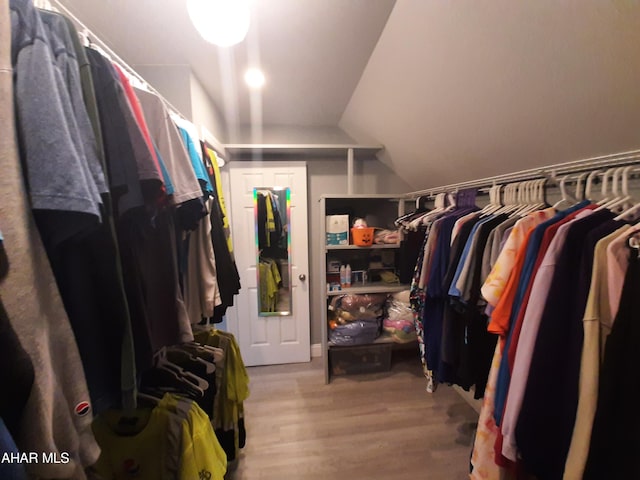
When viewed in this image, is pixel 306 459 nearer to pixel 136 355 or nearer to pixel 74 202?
pixel 136 355

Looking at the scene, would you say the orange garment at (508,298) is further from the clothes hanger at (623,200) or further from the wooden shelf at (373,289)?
the wooden shelf at (373,289)

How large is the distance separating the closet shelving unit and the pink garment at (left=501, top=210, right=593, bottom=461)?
135 cm

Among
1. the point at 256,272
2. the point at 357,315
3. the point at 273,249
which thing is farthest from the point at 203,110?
the point at 357,315

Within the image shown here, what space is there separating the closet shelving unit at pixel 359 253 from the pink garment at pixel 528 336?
1.35 metres

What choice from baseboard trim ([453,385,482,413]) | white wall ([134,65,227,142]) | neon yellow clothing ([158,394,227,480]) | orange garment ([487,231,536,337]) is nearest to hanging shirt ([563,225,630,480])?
orange garment ([487,231,536,337])

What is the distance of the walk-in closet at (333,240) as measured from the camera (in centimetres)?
45

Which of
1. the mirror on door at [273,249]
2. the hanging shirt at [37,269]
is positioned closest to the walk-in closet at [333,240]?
the hanging shirt at [37,269]

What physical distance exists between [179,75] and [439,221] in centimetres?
172

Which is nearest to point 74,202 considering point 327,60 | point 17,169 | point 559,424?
point 17,169

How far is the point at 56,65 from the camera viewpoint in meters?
0.48

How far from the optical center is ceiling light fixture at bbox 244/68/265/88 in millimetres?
1504

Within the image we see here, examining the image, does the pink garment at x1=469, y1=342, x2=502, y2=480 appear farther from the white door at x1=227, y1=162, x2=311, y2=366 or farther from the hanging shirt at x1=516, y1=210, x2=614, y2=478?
the white door at x1=227, y1=162, x2=311, y2=366

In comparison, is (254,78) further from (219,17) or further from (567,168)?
(567,168)

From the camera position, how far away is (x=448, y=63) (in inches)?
42.9
